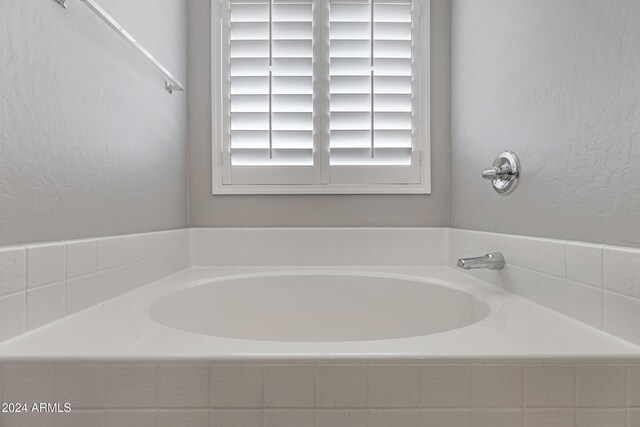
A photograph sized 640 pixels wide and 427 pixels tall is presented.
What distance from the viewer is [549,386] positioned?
0.53 meters

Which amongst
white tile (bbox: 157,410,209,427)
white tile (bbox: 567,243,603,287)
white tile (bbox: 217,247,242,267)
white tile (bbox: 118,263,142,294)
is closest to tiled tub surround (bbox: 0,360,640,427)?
white tile (bbox: 157,410,209,427)

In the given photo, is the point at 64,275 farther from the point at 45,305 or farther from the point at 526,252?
the point at 526,252

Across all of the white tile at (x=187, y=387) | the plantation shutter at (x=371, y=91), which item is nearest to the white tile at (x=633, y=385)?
the white tile at (x=187, y=387)

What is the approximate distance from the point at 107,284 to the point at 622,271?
1210mm

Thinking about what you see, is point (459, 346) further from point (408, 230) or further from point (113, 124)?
point (113, 124)

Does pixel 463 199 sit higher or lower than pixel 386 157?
lower

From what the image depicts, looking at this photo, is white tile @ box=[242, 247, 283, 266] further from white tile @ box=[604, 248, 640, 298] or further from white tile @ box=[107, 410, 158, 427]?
white tile @ box=[604, 248, 640, 298]

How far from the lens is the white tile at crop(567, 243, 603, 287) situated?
2.21 feet

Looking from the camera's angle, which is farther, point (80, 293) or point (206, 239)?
point (206, 239)

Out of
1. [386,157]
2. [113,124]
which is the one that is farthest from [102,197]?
[386,157]

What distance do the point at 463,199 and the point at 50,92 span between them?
140 centimetres

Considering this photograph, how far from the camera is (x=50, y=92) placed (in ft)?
2.36

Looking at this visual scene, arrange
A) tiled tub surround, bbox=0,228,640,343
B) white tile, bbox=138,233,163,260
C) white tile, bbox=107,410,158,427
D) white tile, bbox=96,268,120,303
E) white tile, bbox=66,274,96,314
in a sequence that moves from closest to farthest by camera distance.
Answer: white tile, bbox=107,410,158,427, tiled tub surround, bbox=0,228,640,343, white tile, bbox=66,274,96,314, white tile, bbox=96,268,120,303, white tile, bbox=138,233,163,260

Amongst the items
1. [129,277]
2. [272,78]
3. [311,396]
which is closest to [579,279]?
[311,396]
